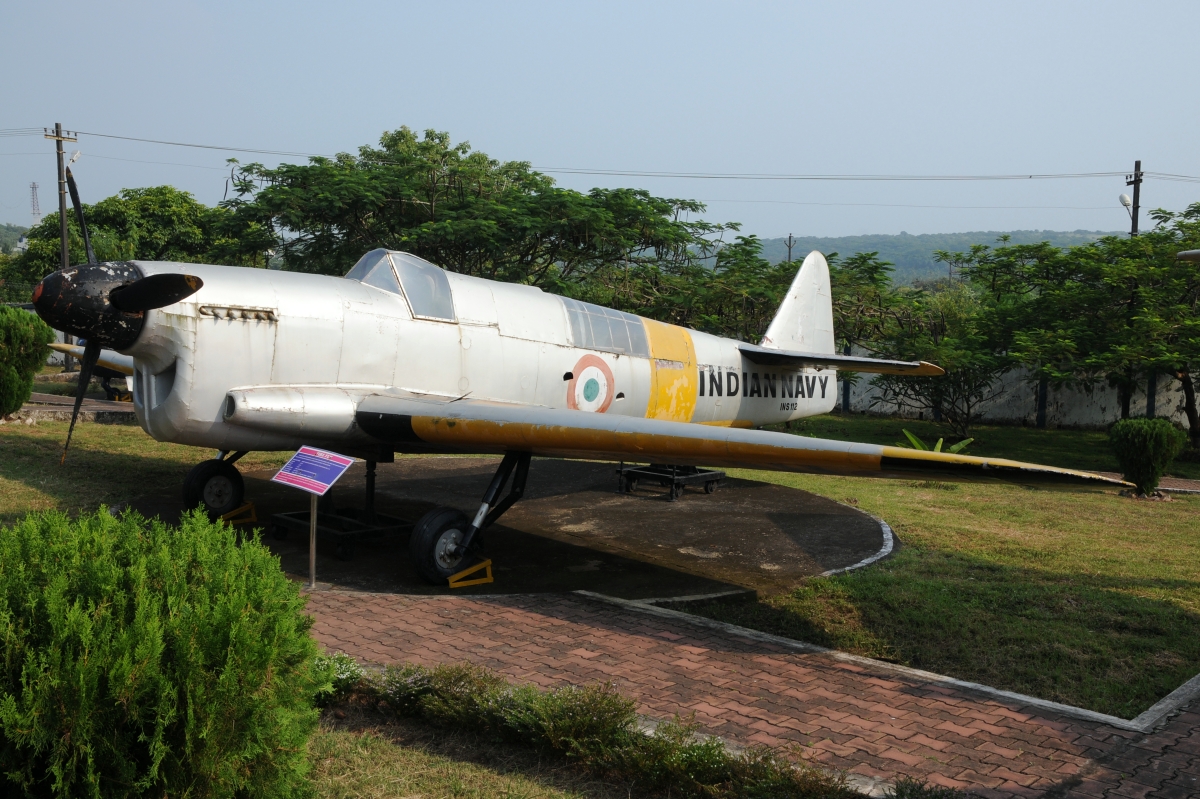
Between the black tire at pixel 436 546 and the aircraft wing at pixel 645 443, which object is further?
the black tire at pixel 436 546

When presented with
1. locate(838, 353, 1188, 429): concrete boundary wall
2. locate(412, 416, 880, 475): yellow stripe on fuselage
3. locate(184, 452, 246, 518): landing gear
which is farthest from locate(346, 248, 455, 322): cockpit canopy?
locate(838, 353, 1188, 429): concrete boundary wall

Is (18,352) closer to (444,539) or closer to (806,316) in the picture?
(444,539)

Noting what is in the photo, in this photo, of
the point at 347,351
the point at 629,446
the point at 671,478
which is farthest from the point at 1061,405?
the point at 347,351

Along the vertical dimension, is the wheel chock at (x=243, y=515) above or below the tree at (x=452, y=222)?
below

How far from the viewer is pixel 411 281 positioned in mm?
9656

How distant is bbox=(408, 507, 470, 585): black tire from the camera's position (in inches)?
325

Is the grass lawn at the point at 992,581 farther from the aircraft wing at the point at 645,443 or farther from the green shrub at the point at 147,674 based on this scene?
the green shrub at the point at 147,674

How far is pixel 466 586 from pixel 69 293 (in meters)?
4.47

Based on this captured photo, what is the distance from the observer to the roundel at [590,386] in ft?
36.3

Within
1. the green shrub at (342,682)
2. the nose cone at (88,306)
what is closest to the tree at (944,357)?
the nose cone at (88,306)

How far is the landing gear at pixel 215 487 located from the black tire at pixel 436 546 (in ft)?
11.8

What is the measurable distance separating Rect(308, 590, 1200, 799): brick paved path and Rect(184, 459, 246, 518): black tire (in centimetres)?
388

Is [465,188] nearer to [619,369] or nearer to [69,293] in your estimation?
[619,369]

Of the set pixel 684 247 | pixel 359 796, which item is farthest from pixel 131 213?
pixel 359 796
